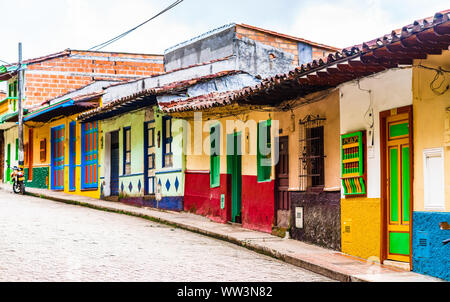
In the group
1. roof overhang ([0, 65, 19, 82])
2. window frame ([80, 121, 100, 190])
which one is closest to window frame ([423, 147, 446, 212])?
window frame ([80, 121, 100, 190])

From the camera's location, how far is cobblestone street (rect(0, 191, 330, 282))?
26.0ft

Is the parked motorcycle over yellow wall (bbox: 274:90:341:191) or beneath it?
beneath

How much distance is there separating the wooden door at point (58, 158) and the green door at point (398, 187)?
17878 mm

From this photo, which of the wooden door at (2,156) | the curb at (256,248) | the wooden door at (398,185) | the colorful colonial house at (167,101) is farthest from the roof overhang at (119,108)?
the wooden door at (2,156)

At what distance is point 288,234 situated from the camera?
12.1 meters

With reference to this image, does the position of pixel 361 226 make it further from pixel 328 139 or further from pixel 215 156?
pixel 215 156

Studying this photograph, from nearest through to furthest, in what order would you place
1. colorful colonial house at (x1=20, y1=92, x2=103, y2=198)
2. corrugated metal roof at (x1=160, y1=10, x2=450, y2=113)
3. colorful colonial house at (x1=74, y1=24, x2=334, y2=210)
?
corrugated metal roof at (x1=160, y1=10, x2=450, y2=113), colorful colonial house at (x1=74, y1=24, x2=334, y2=210), colorful colonial house at (x1=20, y1=92, x2=103, y2=198)

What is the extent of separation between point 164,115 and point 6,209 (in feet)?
15.4

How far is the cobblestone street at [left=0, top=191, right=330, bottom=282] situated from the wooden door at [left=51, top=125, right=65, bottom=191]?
451 inches

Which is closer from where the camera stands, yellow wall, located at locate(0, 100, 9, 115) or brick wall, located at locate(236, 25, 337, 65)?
brick wall, located at locate(236, 25, 337, 65)

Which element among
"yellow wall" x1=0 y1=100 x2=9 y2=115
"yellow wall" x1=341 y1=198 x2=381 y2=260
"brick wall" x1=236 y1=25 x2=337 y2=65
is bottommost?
"yellow wall" x1=341 y1=198 x2=381 y2=260

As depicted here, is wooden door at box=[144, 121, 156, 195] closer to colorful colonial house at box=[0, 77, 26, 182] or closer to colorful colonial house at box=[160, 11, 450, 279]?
colorful colonial house at box=[160, 11, 450, 279]

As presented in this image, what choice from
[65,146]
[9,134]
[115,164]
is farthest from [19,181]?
[9,134]
